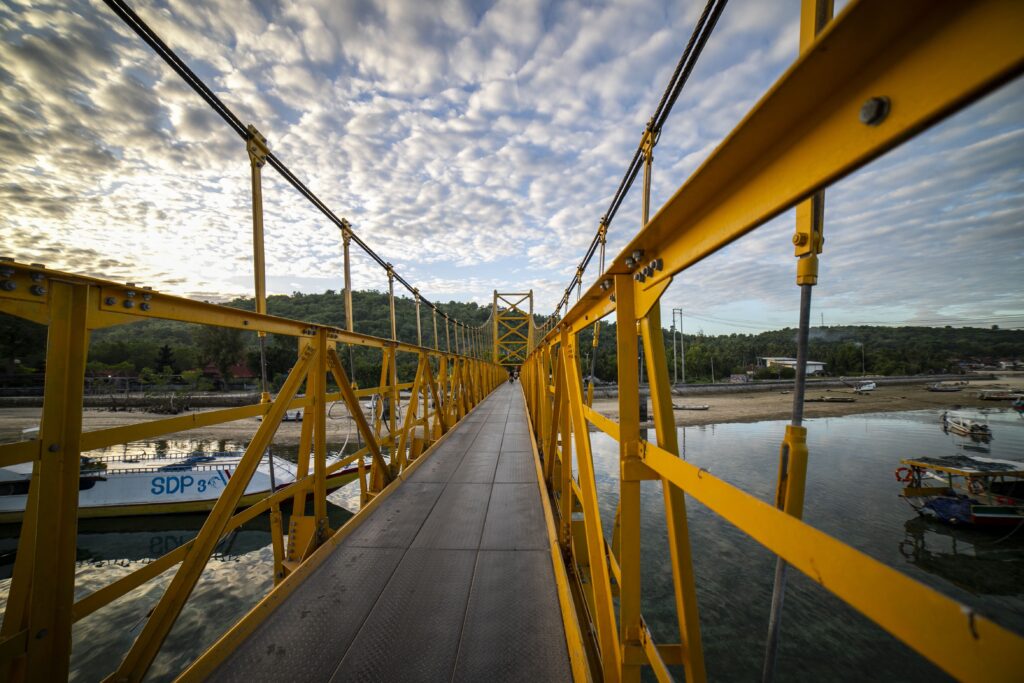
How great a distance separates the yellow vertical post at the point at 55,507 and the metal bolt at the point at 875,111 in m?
1.85

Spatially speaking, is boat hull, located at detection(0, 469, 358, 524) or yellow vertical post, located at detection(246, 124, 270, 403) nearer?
yellow vertical post, located at detection(246, 124, 270, 403)

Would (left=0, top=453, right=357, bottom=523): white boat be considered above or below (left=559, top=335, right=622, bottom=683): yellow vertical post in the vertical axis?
below

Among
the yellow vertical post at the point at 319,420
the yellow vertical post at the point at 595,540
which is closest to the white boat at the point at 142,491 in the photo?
the yellow vertical post at the point at 319,420

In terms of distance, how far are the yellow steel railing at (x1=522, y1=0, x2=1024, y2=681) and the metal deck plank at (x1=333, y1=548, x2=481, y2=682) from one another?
0.71m

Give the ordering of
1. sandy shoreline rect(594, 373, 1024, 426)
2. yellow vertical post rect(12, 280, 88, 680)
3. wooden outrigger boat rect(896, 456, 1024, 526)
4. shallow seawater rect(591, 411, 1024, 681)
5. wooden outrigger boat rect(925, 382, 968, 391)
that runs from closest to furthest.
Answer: yellow vertical post rect(12, 280, 88, 680)
shallow seawater rect(591, 411, 1024, 681)
wooden outrigger boat rect(896, 456, 1024, 526)
sandy shoreline rect(594, 373, 1024, 426)
wooden outrigger boat rect(925, 382, 968, 391)

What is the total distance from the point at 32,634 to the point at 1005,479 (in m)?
17.1

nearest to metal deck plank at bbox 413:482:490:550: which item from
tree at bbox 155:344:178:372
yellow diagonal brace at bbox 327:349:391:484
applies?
yellow diagonal brace at bbox 327:349:391:484

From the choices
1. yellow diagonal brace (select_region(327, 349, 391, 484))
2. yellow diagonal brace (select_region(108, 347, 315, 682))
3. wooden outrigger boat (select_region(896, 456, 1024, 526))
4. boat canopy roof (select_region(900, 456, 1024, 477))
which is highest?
yellow diagonal brace (select_region(327, 349, 391, 484))

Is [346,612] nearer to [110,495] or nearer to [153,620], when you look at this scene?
[153,620]

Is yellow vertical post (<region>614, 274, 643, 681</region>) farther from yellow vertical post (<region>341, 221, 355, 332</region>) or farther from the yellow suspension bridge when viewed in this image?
yellow vertical post (<region>341, 221, 355, 332</region>)

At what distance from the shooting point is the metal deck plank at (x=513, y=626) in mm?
1416

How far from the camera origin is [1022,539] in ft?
28.1

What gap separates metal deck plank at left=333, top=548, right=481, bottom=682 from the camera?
1.42 m

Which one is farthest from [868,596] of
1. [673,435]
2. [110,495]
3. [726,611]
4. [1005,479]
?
[1005,479]
